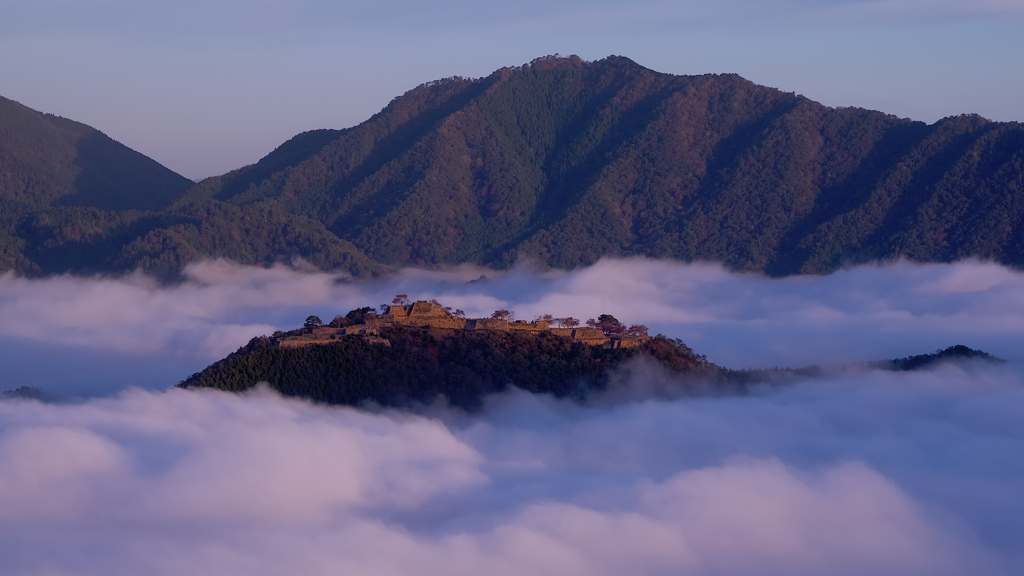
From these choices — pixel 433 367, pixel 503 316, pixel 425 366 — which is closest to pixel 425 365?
pixel 425 366

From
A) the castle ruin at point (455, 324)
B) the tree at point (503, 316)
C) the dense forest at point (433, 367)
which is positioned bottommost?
the dense forest at point (433, 367)

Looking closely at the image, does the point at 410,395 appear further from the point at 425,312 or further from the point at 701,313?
the point at 701,313

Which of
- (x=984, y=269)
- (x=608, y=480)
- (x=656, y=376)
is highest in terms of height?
(x=984, y=269)

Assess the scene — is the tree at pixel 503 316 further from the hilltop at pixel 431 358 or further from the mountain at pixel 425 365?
the mountain at pixel 425 365

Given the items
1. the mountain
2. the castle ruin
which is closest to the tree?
the castle ruin

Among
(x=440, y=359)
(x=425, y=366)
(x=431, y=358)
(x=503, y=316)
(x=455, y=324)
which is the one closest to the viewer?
(x=425, y=366)

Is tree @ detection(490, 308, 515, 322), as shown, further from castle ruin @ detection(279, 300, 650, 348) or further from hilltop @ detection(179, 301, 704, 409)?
castle ruin @ detection(279, 300, 650, 348)

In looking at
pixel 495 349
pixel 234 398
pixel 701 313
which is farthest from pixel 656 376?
pixel 701 313

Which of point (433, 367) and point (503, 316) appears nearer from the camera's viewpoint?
point (433, 367)

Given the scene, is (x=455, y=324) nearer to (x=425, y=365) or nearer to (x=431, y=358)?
(x=431, y=358)

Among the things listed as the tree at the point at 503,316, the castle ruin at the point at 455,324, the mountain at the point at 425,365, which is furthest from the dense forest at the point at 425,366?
the tree at the point at 503,316

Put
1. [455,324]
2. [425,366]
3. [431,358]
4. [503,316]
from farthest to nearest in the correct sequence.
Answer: [503,316] < [455,324] < [431,358] < [425,366]
